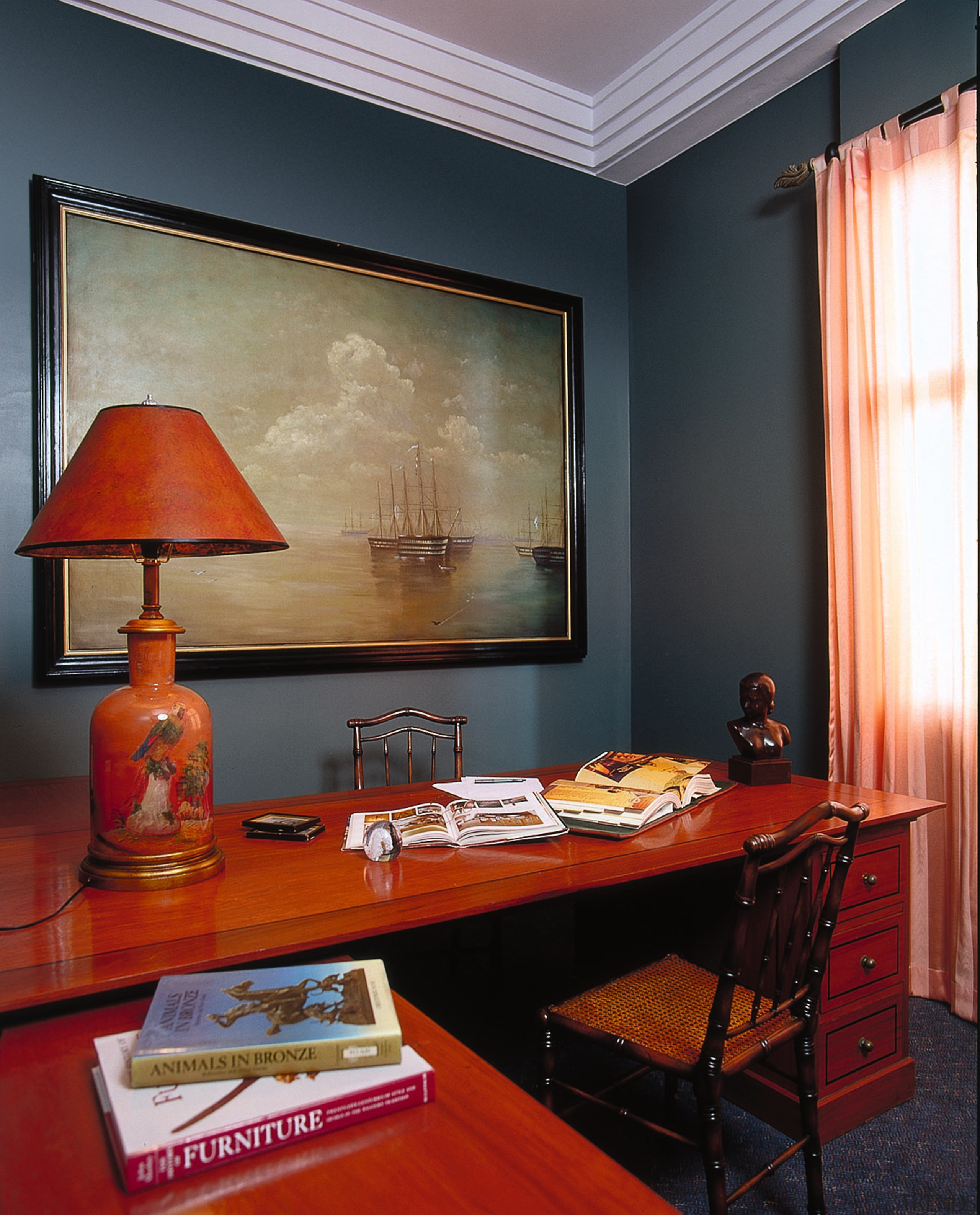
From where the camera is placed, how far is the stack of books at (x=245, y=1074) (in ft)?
2.67

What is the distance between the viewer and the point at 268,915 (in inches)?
53.6

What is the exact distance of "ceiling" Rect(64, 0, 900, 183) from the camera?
290 centimetres

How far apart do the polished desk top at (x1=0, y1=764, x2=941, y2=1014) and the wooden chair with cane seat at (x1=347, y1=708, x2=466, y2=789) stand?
494 millimetres

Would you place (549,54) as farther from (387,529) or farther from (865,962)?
(865,962)

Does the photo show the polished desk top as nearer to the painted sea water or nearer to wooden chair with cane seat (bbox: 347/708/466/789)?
wooden chair with cane seat (bbox: 347/708/466/789)

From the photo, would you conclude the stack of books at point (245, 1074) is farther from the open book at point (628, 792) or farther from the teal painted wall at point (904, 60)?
the teal painted wall at point (904, 60)

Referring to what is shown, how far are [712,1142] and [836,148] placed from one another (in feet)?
9.96

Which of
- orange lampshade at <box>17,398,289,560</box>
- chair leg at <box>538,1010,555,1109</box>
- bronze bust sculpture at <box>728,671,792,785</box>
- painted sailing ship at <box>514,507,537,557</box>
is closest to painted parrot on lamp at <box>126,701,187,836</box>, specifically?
orange lampshade at <box>17,398,289,560</box>

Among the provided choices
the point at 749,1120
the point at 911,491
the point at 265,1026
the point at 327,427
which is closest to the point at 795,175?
the point at 911,491

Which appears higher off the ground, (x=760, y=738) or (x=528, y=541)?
(x=528, y=541)

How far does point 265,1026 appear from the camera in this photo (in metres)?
0.94

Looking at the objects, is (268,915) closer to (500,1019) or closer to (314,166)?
(500,1019)

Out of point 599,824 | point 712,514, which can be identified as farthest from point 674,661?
point 599,824

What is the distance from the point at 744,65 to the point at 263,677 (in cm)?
283
